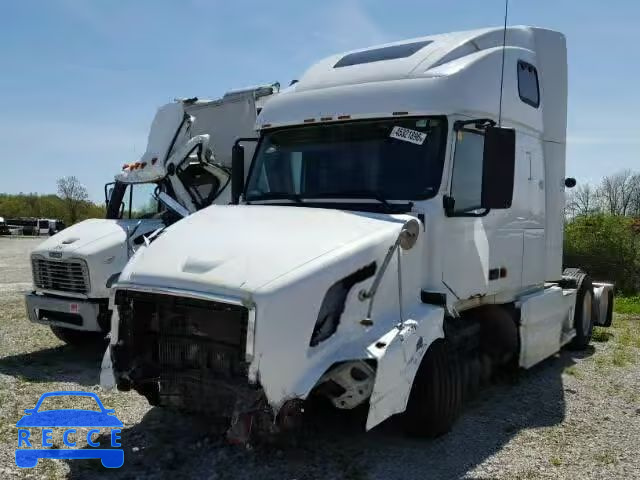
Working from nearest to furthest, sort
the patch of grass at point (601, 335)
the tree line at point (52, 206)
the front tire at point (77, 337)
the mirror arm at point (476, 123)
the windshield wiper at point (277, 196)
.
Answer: the mirror arm at point (476, 123) < the windshield wiper at point (277, 196) < the front tire at point (77, 337) < the patch of grass at point (601, 335) < the tree line at point (52, 206)

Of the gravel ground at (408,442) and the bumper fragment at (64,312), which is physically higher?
the bumper fragment at (64,312)

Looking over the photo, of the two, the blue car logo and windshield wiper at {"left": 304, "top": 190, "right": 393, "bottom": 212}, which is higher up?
windshield wiper at {"left": 304, "top": 190, "right": 393, "bottom": 212}

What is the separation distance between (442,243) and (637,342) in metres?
6.23

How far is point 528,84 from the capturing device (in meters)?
6.96

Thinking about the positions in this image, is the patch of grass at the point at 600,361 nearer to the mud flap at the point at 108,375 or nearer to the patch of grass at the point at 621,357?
the patch of grass at the point at 621,357

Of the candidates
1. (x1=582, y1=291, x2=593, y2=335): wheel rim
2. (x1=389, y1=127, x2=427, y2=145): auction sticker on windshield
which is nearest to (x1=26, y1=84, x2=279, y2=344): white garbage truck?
(x1=389, y1=127, x2=427, y2=145): auction sticker on windshield

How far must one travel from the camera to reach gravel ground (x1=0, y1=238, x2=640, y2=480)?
4652mm

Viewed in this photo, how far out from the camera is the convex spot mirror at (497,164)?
5117mm

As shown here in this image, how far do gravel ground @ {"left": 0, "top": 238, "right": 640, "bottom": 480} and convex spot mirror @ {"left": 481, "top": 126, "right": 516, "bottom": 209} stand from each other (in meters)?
2.09

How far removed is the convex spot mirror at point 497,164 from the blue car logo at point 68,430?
3667 millimetres

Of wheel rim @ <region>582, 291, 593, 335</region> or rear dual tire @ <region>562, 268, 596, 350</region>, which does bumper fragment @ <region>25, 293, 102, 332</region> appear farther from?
wheel rim @ <region>582, 291, 593, 335</region>

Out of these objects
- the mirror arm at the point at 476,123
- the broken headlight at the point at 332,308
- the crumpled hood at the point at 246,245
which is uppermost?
the mirror arm at the point at 476,123

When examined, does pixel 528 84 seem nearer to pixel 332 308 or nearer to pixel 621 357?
pixel 332 308

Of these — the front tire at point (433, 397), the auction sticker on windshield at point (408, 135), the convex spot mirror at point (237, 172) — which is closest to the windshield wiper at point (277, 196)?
the convex spot mirror at point (237, 172)
